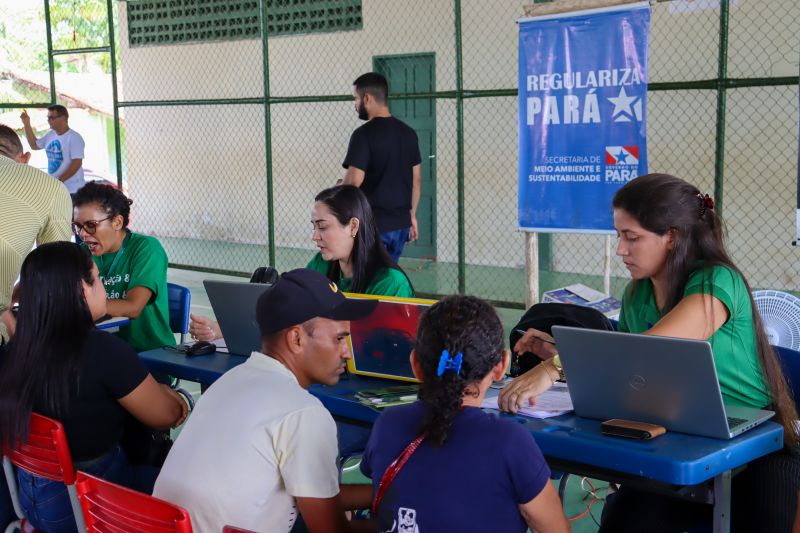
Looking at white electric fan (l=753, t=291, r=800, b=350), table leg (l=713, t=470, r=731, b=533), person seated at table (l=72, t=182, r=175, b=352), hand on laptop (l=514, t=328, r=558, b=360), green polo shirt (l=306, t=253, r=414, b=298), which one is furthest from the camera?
person seated at table (l=72, t=182, r=175, b=352)

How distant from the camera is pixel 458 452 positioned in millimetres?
1808

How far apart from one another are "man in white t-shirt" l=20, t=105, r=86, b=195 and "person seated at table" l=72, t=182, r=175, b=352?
5.87 metres

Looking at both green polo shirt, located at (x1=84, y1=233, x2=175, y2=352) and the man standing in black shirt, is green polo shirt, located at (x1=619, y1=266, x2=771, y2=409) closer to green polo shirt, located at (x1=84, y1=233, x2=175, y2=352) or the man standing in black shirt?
green polo shirt, located at (x1=84, y1=233, x2=175, y2=352)

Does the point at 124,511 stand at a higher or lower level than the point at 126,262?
lower

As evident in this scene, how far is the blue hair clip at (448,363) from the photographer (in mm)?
1862

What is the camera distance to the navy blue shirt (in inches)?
70.2

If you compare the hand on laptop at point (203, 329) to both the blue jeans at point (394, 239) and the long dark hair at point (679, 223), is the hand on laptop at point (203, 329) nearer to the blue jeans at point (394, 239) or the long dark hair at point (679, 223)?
the long dark hair at point (679, 223)

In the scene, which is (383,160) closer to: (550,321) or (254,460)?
(550,321)

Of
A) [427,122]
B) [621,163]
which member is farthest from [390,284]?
[427,122]

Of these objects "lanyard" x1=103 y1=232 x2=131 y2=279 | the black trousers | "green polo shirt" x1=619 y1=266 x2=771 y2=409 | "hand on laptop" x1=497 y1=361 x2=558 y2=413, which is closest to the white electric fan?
"green polo shirt" x1=619 y1=266 x2=771 y2=409

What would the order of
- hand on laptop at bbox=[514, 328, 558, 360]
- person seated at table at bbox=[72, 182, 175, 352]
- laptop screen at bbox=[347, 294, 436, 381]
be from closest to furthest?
laptop screen at bbox=[347, 294, 436, 381] → hand on laptop at bbox=[514, 328, 558, 360] → person seated at table at bbox=[72, 182, 175, 352]

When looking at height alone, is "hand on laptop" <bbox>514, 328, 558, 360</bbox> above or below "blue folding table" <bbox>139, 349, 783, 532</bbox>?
above

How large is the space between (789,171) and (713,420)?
6.34m

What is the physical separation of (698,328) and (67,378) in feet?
5.47
